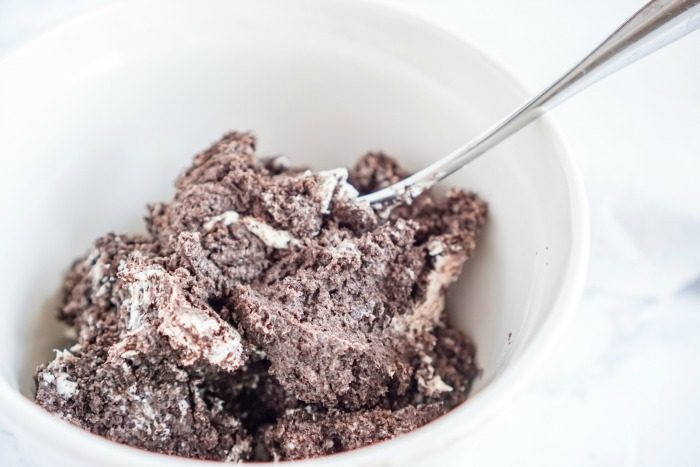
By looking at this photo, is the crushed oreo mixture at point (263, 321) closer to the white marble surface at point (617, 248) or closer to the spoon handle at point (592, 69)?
the spoon handle at point (592, 69)

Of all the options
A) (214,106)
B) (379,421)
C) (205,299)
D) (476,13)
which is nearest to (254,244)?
(205,299)

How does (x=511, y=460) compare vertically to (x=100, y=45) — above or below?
below

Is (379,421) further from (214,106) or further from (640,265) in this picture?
(640,265)

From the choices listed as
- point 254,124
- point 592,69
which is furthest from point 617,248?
point 254,124

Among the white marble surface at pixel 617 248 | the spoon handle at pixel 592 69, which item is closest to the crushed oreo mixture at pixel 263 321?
the spoon handle at pixel 592 69


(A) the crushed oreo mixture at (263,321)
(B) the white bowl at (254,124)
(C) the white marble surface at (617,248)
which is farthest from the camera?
(C) the white marble surface at (617,248)

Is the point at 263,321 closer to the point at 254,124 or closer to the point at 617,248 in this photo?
the point at 254,124
